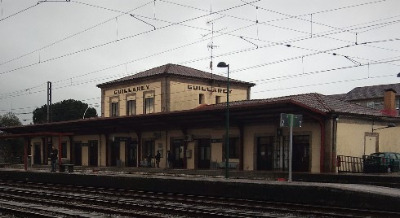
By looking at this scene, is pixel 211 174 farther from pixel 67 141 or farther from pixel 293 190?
pixel 67 141

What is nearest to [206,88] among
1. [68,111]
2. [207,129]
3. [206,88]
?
[206,88]

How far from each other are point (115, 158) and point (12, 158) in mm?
25389

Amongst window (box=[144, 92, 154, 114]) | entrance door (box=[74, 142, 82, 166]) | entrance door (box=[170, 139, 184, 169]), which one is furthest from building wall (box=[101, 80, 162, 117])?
entrance door (box=[170, 139, 184, 169])

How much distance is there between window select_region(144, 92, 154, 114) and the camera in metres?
45.9

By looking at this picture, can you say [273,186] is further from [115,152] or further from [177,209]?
[115,152]

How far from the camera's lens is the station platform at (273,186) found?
48.5ft

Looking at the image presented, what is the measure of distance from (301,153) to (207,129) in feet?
24.4

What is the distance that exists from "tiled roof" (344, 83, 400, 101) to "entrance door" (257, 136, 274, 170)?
4294cm

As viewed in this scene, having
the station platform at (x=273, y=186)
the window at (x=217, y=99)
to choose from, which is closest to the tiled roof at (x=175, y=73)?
the window at (x=217, y=99)

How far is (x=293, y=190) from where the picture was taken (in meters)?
16.2

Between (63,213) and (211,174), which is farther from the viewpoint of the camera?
(211,174)

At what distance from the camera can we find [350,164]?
27.7m

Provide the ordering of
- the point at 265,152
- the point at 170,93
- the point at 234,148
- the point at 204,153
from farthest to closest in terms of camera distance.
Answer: the point at 170,93 < the point at 204,153 < the point at 234,148 < the point at 265,152

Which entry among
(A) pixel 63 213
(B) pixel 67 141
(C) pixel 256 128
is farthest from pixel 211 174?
(B) pixel 67 141
